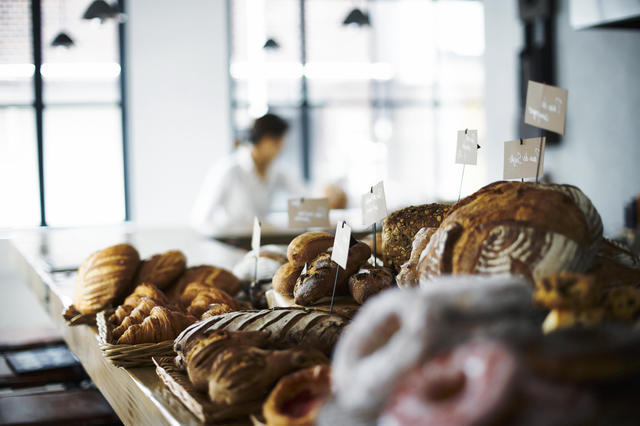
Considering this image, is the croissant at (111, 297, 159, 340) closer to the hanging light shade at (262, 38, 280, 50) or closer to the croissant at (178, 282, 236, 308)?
the croissant at (178, 282, 236, 308)

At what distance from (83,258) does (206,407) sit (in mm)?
2221

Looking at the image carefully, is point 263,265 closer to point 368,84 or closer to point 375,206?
point 375,206

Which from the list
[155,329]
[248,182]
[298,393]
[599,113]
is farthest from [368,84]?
[298,393]

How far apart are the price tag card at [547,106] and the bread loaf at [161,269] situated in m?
1.01

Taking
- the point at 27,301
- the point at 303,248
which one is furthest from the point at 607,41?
the point at 27,301

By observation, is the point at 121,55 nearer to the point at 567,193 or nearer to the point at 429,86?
the point at 429,86

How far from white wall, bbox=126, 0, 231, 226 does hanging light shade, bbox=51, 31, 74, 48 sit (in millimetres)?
1226

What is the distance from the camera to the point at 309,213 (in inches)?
70.5

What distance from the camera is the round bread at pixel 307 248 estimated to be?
1.54 m

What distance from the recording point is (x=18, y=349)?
272 cm

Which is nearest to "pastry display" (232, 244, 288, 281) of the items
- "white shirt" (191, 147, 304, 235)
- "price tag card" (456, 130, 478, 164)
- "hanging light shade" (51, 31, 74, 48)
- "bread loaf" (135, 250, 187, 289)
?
"bread loaf" (135, 250, 187, 289)

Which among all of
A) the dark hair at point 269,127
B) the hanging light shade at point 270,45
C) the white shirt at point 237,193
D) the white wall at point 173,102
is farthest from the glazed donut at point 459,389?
the white wall at point 173,102

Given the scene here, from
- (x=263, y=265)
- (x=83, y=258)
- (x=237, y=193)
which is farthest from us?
(x=237, y=193)

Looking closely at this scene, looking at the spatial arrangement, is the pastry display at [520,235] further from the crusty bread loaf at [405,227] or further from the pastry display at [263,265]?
the pastry display at [263,265]
